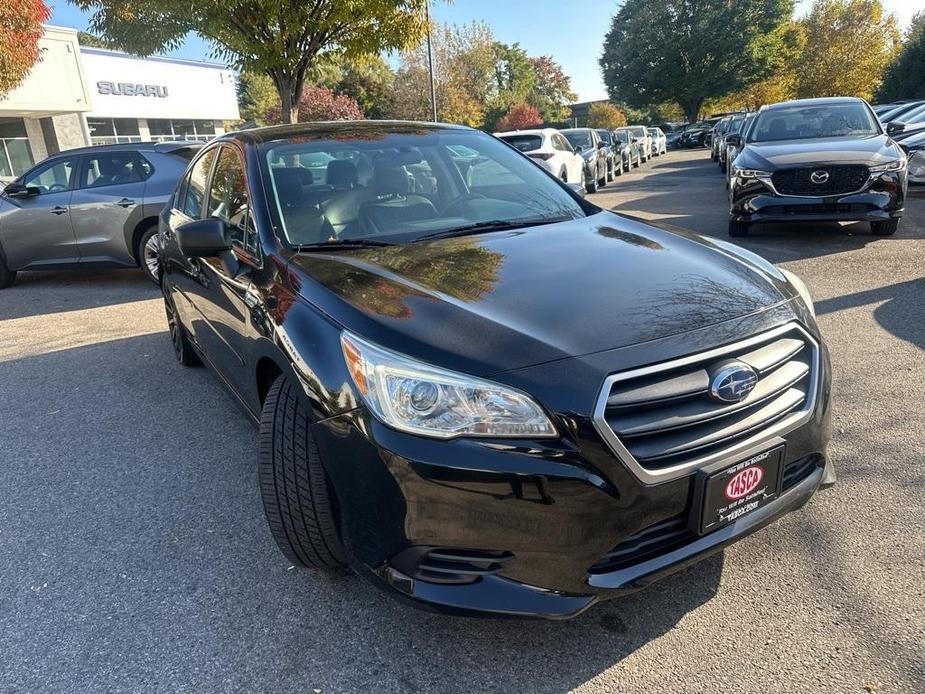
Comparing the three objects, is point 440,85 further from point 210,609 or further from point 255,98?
point 210,609

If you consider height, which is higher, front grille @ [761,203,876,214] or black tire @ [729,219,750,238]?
front grille @ [761,203,876,214]

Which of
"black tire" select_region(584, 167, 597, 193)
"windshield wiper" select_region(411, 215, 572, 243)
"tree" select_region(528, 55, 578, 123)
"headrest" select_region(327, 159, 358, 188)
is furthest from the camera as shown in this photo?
"tree" select_region(528, 55, 578, 123)

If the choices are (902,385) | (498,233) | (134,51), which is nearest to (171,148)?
(134,51)

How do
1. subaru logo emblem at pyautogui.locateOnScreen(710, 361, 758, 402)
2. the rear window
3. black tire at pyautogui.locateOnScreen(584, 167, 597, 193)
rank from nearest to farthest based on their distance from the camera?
subaru logo emblem at pyautogui.locateOnScreen(710, 361, 758, 402) < the rear window < black tire at pyautogui.locateOnScreen(584, 167, 597, 193)

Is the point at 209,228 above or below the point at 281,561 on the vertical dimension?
above

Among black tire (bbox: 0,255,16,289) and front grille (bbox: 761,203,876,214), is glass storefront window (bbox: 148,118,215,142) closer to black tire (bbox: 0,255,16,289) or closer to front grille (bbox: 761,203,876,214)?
black tire (bbox: 0,255,16,289)

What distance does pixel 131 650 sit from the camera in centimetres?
217

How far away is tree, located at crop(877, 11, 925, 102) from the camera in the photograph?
2998 centimetres

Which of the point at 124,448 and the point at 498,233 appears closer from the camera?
the point at 498,233

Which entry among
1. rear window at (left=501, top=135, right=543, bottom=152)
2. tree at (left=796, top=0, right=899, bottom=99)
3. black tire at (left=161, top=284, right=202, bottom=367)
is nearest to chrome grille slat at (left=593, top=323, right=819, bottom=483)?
black tire at (left=161, top=284, right=202, bottom=367)

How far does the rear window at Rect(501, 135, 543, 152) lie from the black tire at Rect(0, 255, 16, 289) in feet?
25.6

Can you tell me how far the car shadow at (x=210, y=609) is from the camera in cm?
204

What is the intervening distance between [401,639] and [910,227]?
8868 millimetres

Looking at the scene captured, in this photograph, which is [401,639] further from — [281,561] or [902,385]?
[902,385]
